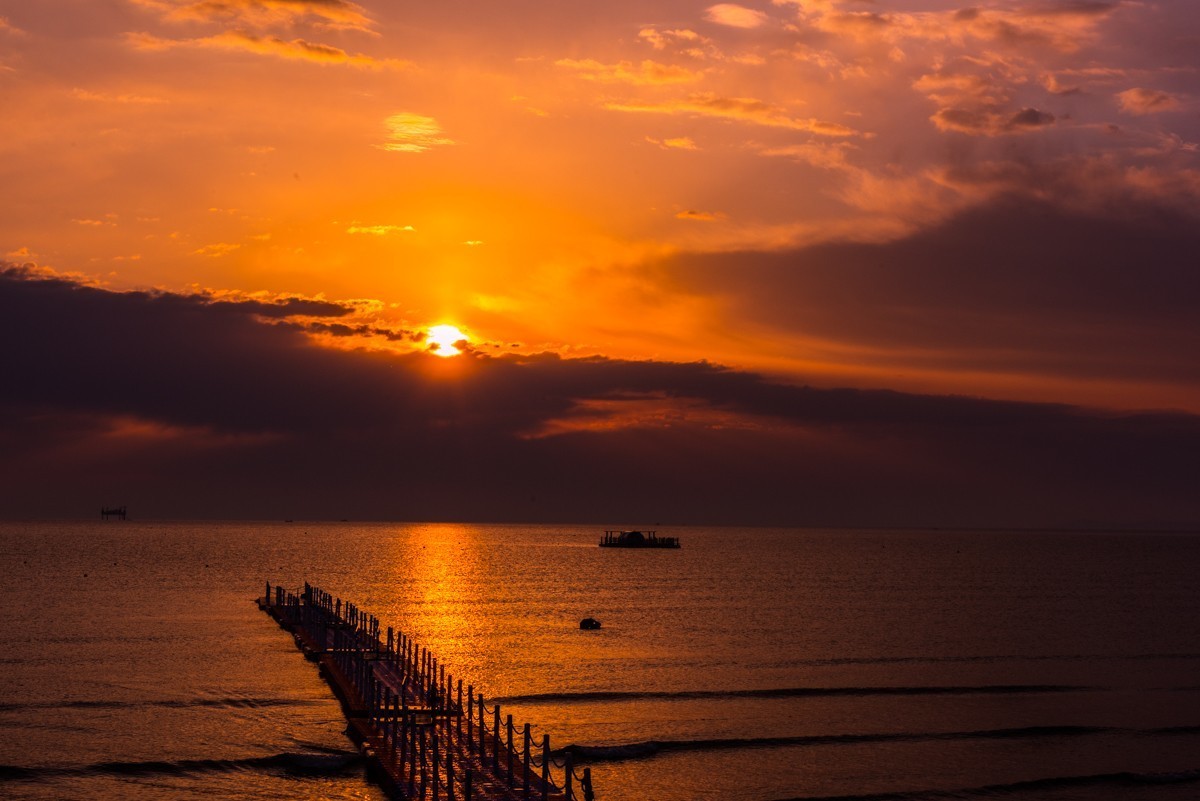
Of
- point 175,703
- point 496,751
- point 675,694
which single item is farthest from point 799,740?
point 175,703

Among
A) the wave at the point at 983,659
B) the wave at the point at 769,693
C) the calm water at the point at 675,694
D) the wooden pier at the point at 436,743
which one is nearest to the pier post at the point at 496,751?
the wooden pier at the point at 436,743

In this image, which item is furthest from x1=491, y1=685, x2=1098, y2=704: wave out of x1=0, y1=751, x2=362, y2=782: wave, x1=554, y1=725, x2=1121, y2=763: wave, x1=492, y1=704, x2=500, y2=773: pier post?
x1=492, y1=704, x2=500, y2=773: pier post

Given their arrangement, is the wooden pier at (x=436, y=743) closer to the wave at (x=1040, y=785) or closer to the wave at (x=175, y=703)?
the wave at (x=175, y=703)

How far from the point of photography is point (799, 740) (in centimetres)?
4541

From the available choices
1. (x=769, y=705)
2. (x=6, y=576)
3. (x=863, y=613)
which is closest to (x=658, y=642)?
(x=769, y=705)

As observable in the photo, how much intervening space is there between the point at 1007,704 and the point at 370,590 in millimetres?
85630

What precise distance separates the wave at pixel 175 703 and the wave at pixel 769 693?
29.7 feet

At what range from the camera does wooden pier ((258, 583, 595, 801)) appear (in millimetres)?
31969

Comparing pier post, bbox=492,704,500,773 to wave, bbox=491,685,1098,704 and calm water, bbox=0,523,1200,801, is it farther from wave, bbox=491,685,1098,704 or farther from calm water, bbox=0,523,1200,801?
wave, bbox=491,685,1098,704

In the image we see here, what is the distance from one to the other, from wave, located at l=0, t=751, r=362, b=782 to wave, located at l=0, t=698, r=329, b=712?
10.0 m

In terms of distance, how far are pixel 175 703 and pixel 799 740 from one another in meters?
26.6

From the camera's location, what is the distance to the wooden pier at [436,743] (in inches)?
1259

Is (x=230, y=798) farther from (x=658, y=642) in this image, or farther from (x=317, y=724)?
(x=658, y=642)

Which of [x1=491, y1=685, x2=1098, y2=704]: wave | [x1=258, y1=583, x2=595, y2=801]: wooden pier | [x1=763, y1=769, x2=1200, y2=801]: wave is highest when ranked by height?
[x1=258, y1=583, x2=595, y2=801]: wooden pier
